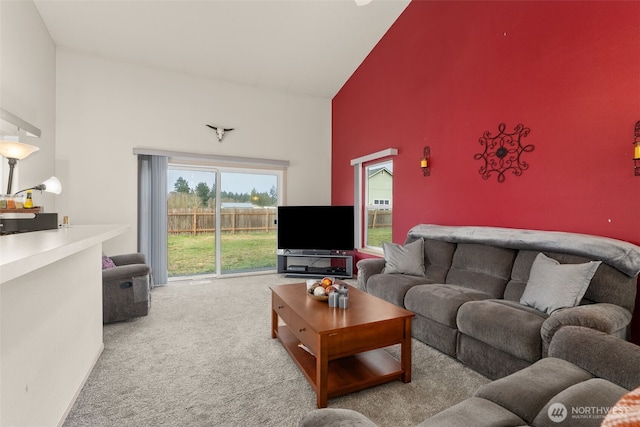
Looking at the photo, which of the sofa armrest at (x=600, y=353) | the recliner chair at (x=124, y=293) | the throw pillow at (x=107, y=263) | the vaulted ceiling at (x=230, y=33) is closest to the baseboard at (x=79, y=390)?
the recliner chair at (x=124, y=293)

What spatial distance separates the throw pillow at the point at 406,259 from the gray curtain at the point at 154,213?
3.33 metres

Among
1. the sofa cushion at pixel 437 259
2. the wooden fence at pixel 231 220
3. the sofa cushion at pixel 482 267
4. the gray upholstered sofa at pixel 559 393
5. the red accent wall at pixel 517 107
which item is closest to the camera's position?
the gray upholstered sofa at pixel 559 393

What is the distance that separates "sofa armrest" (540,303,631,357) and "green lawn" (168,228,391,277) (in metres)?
2.96

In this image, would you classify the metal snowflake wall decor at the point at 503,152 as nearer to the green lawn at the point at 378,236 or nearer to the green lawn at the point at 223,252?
the green lawn at the point at 378,236

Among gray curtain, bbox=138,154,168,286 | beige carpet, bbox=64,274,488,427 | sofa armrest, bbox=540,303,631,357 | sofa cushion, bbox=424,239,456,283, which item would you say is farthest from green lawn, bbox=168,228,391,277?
sofa armrest, bbox=540,303,631,357

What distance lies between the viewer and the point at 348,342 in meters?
1.93

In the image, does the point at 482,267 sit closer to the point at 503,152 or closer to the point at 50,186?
the point at 503,152

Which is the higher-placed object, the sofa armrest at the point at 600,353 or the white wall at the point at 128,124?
the white wall at the point at 128,124

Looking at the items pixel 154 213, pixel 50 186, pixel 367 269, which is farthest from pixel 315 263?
pixel 50 186

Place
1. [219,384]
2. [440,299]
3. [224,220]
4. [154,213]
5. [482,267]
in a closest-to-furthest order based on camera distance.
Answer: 1. [219,384]
2. [440,299]
3. [482,267]
4. [154,213]
5. [224,220]

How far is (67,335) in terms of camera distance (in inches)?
70.1

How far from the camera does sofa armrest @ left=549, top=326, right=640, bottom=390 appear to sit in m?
1.29

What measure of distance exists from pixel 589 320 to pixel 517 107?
2.07 metres

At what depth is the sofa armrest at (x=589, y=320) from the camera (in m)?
1.71
